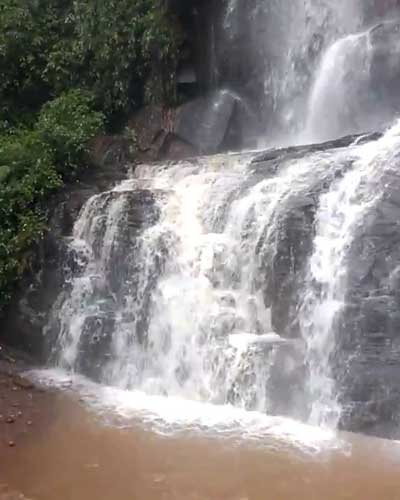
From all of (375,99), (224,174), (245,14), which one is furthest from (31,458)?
(245,14)

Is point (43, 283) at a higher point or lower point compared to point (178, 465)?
higher

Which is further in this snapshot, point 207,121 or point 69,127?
point 207,121

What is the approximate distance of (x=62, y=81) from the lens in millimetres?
17797

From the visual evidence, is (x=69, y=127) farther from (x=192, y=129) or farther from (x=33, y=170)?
(x=192, y=129)

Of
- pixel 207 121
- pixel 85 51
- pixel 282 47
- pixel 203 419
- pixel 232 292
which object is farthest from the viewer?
pixel 85 51

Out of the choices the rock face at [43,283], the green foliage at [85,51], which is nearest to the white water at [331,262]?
the rock face at [43,283]

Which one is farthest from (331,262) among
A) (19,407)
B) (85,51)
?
(85,51)

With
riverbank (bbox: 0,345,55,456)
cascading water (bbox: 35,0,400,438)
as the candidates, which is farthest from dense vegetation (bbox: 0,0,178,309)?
riverbank (bbox: 0,345,55,456)

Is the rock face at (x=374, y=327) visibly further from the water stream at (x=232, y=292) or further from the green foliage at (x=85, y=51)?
the green foliage at (x=85, y=51)

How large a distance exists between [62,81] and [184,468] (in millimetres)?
12459

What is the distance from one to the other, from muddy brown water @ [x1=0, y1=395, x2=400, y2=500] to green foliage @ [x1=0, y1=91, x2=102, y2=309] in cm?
452

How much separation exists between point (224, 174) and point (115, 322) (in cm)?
337

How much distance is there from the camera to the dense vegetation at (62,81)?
13.3 meters

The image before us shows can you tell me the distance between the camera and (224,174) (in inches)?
502
